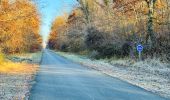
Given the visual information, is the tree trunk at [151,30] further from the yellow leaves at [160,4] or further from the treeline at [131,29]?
the yellow leaves at [160,4]


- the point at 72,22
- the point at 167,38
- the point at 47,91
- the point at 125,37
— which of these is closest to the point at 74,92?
the point at 47,91

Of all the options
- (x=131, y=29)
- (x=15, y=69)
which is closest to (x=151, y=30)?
(x=131, y=29)

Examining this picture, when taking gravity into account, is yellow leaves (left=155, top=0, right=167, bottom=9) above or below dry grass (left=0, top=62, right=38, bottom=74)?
Result: above

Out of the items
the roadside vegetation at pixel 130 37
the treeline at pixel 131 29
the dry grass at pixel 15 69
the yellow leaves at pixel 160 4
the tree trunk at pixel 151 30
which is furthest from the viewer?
the yellow leaves at pixel 160 4

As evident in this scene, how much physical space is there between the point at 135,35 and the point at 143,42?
1820mm

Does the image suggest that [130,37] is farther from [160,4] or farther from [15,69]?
[15,69]

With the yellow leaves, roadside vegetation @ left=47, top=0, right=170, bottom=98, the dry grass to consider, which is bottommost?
the dry grass

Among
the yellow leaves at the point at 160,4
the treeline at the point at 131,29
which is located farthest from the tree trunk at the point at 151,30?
the yellow leaves at the point at 160,4

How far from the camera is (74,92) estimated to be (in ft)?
49.5

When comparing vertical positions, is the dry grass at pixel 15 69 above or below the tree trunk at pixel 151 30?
below

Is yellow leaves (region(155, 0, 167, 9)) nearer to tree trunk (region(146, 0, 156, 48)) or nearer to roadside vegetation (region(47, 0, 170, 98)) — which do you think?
roadside vegetation (region(47, 0, 170, 98))

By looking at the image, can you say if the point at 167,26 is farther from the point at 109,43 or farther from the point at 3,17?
the point at 3,17

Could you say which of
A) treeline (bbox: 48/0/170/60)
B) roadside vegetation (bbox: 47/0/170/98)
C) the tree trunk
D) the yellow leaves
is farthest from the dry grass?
the yellow leaves

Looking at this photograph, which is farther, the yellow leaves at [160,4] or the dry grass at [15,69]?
the yellow leaves at [160,4]
